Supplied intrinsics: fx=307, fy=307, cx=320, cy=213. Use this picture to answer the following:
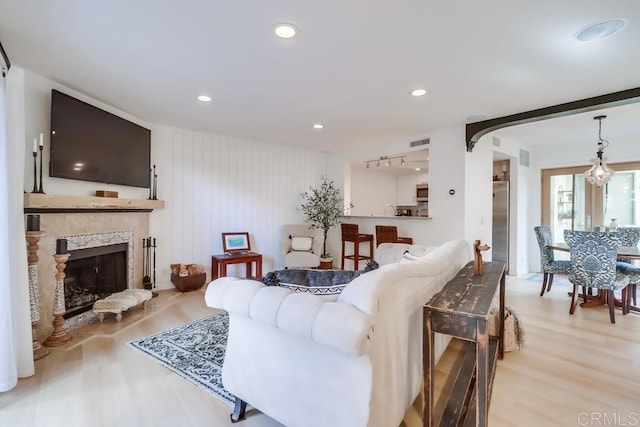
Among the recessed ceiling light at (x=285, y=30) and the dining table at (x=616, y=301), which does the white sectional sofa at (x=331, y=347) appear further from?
the dining table at (x=616, y=301)

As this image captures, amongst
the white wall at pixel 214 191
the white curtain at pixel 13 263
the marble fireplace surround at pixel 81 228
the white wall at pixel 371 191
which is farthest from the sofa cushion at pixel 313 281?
the white wall at pixel 371 191

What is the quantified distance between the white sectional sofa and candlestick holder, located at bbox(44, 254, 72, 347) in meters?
2.00

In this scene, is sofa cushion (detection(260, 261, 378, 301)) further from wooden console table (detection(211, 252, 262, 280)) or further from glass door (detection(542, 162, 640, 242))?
glass door (detection(542, 162, 640, 242))

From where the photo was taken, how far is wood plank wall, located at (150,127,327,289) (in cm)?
458

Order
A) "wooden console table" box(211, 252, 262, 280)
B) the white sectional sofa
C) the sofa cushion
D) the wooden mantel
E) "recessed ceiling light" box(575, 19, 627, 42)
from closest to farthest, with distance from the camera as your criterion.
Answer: the white sectional sofa, the sofa cushion, "recessed ceiling light" box(575, 19, 627, 42), the wooden mantel, "wooden console table" box(211, 252, 262, 280)

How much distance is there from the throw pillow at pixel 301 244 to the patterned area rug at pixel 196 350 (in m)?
2.27

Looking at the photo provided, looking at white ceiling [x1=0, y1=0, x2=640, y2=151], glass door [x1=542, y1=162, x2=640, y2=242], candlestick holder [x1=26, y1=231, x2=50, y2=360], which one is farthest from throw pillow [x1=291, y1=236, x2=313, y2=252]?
glass door [x1=542, y1=162, x2=640, y2=242]

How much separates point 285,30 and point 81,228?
2991 mm

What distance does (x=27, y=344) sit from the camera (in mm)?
2256

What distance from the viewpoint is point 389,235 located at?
16.3ft

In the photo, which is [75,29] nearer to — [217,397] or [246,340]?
[246,340]

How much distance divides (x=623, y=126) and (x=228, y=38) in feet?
18.4

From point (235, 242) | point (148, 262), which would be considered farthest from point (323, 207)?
point (148, 262)

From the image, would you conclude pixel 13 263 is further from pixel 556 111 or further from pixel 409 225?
pixel 556 111
